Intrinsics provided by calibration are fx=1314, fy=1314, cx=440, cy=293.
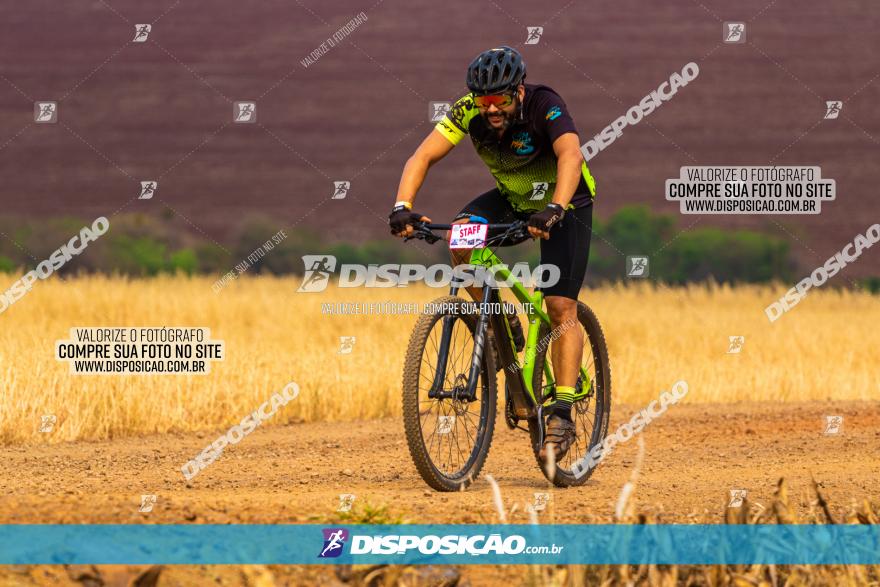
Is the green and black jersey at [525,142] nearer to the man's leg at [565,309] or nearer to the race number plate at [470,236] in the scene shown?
the man's leg at [565,309]

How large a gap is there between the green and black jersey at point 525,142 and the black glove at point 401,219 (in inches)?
26.3

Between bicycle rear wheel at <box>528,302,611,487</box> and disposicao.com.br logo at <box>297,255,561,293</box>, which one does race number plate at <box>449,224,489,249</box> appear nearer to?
disposicao.com.br logo at <box>297,255,561,293</box>

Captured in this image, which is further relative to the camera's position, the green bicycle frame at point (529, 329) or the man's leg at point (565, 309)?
the man's leg at point (565, 309)

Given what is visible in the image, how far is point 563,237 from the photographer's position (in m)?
8.12

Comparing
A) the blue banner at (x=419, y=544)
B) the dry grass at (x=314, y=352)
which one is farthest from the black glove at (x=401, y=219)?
the dry grass at (x=314, y=352)

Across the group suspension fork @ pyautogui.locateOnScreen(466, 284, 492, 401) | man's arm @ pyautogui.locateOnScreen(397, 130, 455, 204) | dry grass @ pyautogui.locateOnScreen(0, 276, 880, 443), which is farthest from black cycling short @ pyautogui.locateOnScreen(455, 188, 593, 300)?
dry grass @ pyautogui.locateOnScreen(0, 276, 880, 443)

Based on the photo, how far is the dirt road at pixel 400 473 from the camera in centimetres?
609

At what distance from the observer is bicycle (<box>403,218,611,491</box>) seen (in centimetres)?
752

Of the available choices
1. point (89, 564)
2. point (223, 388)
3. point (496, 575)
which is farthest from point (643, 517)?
point (223, 388)

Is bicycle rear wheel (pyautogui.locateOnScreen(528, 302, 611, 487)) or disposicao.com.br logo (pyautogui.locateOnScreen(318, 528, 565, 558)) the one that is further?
bicycle rear wheel (pyautogui.locateOnScreen(528, 302, 611, 487))

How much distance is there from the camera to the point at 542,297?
329 inches

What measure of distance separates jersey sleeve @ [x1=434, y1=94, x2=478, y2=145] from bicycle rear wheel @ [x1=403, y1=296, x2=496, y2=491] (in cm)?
107

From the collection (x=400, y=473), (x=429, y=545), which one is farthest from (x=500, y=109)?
(x=429, y=545)

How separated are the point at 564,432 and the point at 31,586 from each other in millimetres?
3973
